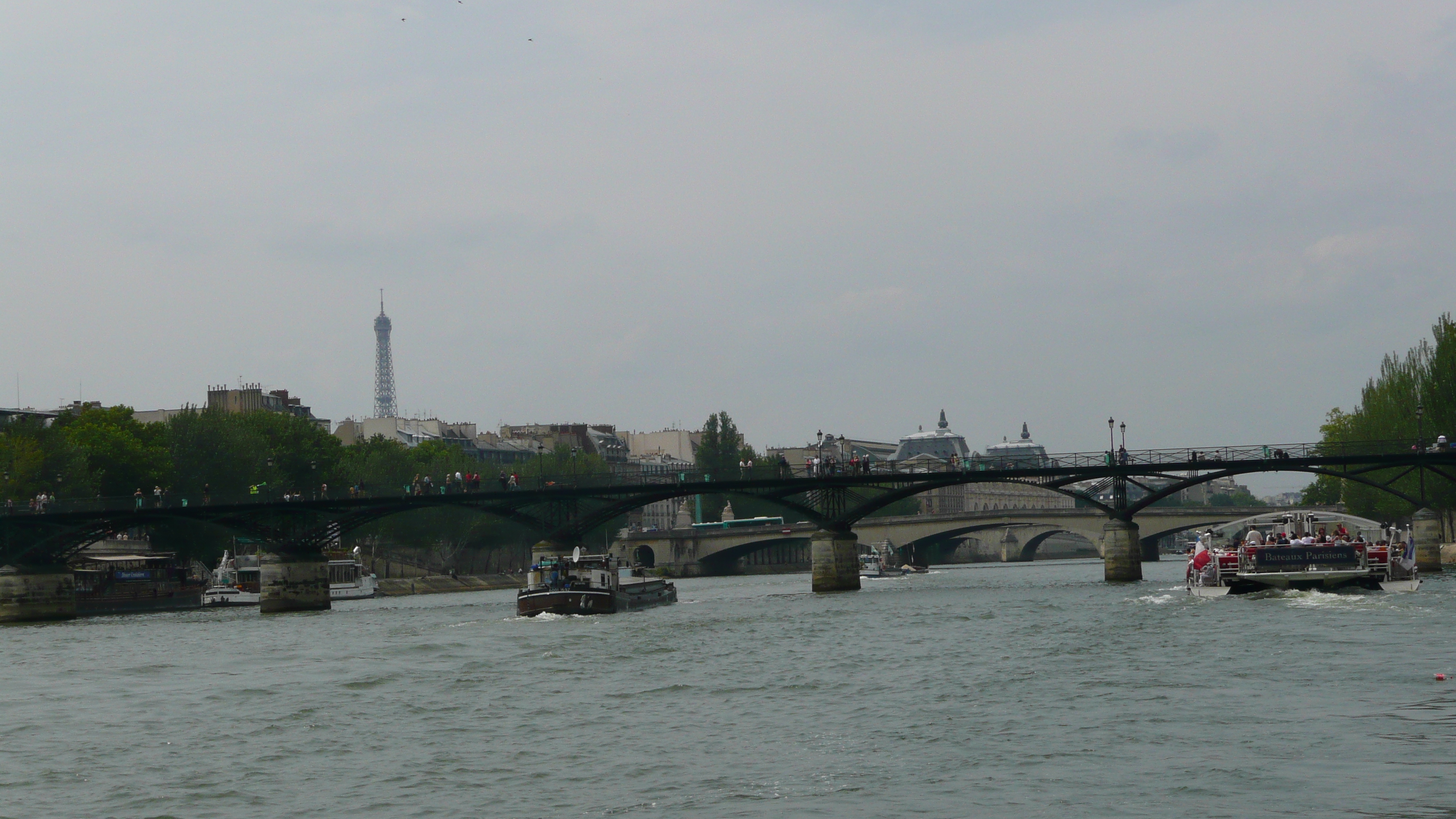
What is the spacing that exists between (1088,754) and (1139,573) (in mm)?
69167

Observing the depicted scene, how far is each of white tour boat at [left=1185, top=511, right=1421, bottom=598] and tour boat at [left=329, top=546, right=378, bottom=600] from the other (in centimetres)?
6577

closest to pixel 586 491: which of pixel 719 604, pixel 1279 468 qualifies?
pixel 719 604

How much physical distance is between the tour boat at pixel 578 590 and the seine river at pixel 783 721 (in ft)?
39.4

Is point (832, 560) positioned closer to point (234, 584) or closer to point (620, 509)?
point (620, 509)

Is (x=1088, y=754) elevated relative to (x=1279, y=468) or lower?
lower

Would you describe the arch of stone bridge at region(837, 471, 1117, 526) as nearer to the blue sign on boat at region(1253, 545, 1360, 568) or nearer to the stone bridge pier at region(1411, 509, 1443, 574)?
the stone bridge pier at region(1411, 509, 1443, 574)

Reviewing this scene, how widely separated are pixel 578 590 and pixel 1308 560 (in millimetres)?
28727

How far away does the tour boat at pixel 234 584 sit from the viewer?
106 meters

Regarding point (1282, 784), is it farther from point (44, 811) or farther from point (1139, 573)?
point (1139, 573)

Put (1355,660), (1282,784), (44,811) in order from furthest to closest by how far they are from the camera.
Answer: (1355,660) < (44,811) < (1282,784)

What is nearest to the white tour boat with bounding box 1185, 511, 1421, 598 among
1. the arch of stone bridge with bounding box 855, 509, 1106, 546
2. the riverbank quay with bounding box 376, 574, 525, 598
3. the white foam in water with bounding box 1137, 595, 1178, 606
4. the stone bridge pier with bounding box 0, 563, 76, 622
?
the white foam in water with bounding box 1137, 595, 1178, 606

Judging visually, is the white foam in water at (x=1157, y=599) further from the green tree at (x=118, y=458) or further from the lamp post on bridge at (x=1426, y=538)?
the green tree at (x=118, y=458)

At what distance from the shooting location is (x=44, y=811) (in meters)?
24.2

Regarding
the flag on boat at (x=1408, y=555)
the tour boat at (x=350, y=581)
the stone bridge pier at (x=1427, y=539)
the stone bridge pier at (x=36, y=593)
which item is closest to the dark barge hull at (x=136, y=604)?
the stone bridge pier at (x=36, y=593)
